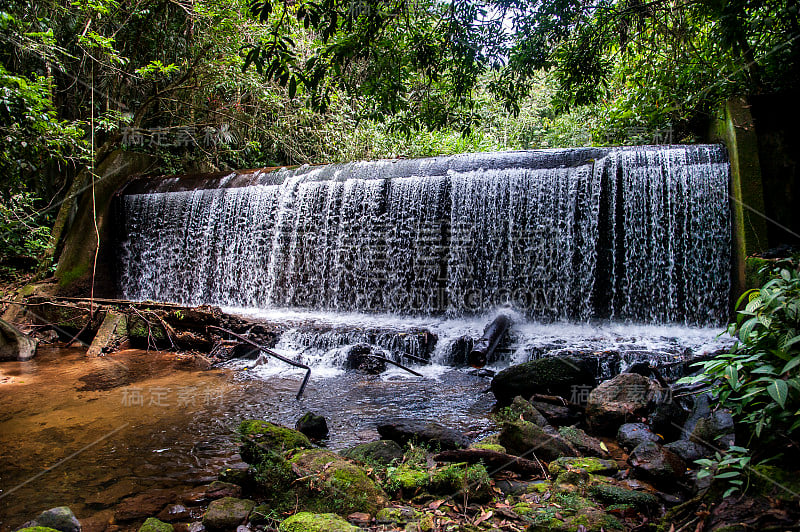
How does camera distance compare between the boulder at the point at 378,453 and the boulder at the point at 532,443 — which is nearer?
the boulder at the point at 378,453

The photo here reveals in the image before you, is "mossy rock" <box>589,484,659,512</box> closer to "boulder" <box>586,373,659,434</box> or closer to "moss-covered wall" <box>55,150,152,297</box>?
"boulder" <box>586,373,659,434</box>

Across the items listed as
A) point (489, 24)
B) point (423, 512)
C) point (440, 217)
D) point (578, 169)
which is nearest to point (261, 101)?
point (440, 217)

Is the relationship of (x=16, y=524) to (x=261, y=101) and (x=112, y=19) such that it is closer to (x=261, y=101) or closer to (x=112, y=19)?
(x=112, y=19)

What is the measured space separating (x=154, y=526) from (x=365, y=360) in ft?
11.9

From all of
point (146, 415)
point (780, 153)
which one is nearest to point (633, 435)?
point (146, 415)

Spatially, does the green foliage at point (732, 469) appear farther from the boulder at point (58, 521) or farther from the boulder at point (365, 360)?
the boulder at point (365, 360)

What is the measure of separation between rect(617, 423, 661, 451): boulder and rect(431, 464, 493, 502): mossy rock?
1.31 meters

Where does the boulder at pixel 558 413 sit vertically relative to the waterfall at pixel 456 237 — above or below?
below

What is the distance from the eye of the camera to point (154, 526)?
230 cm

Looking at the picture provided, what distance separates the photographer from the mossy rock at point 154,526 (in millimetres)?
2283

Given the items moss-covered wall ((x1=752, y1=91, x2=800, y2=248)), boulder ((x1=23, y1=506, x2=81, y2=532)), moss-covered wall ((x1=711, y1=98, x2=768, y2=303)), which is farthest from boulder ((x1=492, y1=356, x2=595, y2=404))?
moss-covered wall ((x1=752, y1=91, x2=800, y2=248))

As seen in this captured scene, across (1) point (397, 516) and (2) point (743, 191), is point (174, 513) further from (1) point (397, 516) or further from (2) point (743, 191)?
(2) point (743, 191)

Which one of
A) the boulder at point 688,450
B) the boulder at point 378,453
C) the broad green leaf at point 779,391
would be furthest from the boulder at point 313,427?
the broad green leaf at point 779,391

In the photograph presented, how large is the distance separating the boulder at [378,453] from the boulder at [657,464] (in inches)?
57.5
